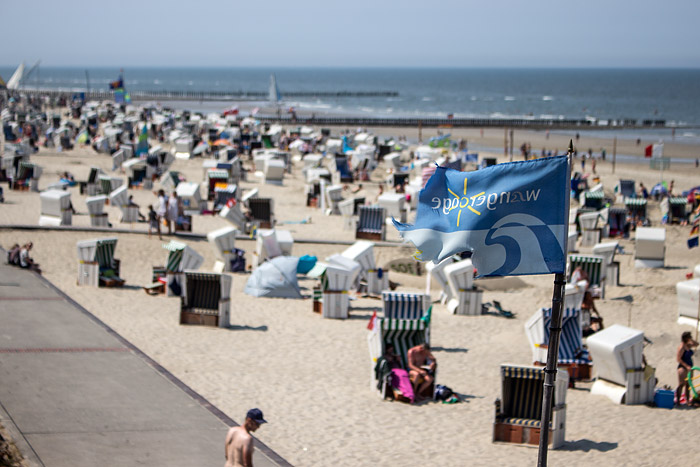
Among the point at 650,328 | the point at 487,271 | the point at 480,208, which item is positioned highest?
the point at 480,208

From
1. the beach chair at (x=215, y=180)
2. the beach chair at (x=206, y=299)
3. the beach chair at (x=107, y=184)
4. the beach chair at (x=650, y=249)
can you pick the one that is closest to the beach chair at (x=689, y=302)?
the beach chair at (x=650, y=249)

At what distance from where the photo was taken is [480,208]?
598 cm

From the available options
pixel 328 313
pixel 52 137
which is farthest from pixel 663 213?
pixel 52 137

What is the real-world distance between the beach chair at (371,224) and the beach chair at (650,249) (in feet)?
21.6

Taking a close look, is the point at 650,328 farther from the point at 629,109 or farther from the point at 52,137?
the point at 629,109

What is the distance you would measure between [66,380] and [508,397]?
550 centimetres

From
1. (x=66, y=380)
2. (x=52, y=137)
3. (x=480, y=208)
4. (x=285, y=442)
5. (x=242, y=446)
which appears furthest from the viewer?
(x=52, y=137)

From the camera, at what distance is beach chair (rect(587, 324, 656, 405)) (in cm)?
1097

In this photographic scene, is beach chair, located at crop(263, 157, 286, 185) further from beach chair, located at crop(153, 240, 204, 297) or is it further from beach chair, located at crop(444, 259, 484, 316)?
beach chair, located at crop(444, 259, 484, 316)

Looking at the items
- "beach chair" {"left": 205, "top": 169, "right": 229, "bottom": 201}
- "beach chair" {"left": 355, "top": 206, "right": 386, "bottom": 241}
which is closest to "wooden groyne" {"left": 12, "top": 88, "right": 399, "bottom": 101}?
"beach chair" {"left": 205, "top": 169, "right": 229, "bottom": 201}

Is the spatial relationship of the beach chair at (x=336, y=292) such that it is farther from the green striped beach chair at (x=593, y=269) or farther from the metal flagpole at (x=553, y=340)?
the metal flagpole at (x=553, y=340)

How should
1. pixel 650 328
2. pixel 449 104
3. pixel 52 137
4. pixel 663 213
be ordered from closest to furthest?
1. pixel 650 328
2. pixel 663 213
3. pixel 52 137
4. pixel 449 104

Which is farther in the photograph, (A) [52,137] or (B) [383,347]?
(A) [52,137]

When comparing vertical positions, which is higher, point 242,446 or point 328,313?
point 242,446
